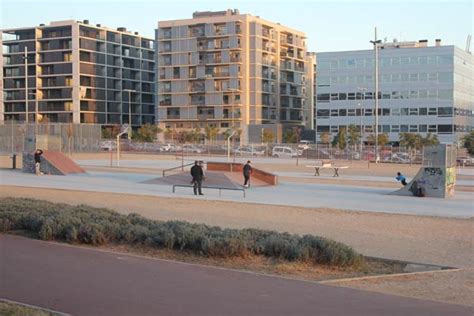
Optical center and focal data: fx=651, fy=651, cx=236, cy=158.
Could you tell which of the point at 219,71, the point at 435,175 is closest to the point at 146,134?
the point at 219,71

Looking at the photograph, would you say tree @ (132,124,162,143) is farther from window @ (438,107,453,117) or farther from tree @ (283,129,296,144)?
window @ (438,107,453,117)

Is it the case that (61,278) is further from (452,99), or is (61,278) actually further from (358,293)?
(452,99)

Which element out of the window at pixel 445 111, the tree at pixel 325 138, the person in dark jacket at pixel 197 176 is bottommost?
the person in dark jacket at pixel 197 176

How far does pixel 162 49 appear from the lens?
11119 centimetres

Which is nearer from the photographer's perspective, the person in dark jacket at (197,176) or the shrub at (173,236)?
the shrub at (173,236)

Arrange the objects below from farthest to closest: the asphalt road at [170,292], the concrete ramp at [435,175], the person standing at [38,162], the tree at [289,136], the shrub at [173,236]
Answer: the tree at [289,136], the person standing at [38,162], the concrete ramp at [435,175], the shrub at [173,236], the asphalt road at [170,292]

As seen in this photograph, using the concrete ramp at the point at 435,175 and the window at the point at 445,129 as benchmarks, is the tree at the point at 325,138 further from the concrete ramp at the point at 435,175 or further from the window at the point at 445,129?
the concrete ramp at the point at 435,175

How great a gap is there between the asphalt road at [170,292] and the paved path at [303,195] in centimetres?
1271

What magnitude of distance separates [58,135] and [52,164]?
111ft

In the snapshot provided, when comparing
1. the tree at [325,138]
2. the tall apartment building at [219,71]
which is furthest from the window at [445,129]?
the tall apartment building at [219,71]

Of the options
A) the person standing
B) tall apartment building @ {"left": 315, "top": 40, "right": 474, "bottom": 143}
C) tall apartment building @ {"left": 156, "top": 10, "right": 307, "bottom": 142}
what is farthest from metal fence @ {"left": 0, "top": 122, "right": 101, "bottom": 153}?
tall apartment building @ {"left": 315, "top": 40, "right": 474, "bottom": 143}

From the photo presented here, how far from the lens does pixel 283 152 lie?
80625 mm

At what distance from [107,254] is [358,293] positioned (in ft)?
15.0

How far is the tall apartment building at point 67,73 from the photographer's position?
10825 centimetres
